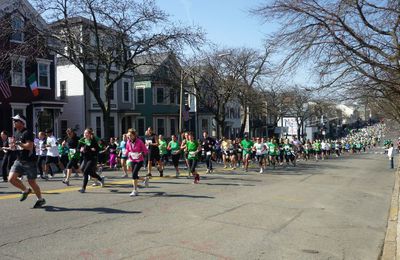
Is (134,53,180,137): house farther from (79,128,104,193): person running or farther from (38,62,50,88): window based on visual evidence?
(79,128,104,193): person running

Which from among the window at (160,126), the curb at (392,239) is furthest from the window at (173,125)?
the curb at (392,239)

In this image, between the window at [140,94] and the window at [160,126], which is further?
the window at [160,126]

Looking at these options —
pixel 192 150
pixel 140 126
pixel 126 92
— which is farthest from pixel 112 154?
pixel 140 126

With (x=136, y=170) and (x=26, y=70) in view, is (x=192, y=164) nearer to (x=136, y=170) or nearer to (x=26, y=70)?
(x=136, y=170)

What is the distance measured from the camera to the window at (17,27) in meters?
23.9

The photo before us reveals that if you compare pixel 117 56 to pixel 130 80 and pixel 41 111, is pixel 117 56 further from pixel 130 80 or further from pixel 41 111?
pixel 130 80

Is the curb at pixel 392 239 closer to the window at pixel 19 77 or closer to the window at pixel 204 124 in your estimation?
the window at pixel 19 77

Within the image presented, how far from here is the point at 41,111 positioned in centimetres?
3097

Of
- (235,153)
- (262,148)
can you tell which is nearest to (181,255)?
(262,148)

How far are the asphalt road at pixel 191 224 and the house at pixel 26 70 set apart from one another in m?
12.2

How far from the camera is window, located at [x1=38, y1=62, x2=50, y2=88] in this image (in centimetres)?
3153

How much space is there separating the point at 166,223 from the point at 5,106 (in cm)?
2375

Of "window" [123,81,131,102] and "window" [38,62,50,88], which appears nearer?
"window" [38,62,50,88]

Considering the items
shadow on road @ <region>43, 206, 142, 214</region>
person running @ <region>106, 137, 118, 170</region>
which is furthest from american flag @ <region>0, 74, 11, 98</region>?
shadow on road @ <region>43, 206, 142, 214</region>
